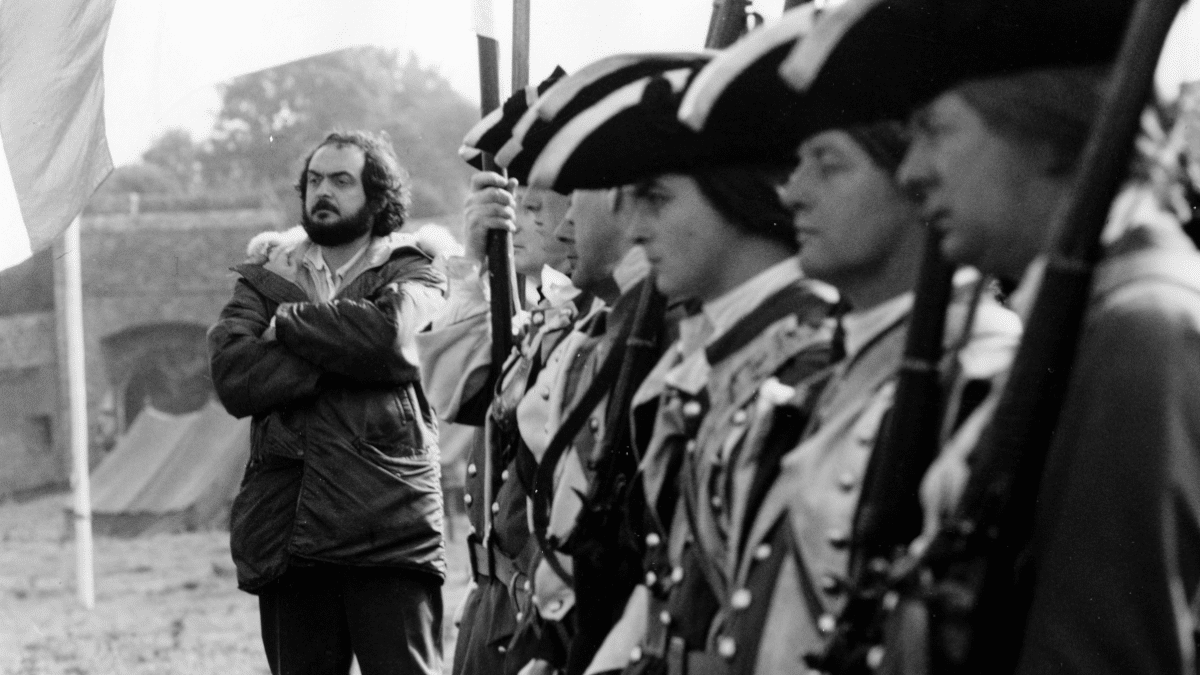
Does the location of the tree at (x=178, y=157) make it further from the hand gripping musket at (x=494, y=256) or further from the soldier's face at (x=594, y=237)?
the soldier's face at (x=594, y=237)

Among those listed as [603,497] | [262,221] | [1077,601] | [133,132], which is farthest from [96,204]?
[1077,601]

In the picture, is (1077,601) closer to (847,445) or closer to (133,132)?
(847,445)

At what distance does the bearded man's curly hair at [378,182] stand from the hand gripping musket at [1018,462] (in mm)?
4175

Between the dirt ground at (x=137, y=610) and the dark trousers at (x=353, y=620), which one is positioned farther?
the dirt ground at (x=137, y=610)

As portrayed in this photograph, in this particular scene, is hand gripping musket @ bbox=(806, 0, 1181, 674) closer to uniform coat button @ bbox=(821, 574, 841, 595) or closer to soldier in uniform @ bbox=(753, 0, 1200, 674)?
soldier in uniform @ bbox=(753, 0, 1200, 674)

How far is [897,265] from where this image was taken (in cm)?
235

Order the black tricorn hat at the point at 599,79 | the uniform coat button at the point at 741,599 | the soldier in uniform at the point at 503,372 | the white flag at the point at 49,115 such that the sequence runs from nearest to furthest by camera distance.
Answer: the uniform coat button at the point at 741,599 → the black tricorn hat at the point at 599,79 → the soldier in uniform at the point at 503,372 → the white flag at the point at 49,115

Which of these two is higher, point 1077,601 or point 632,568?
point 1077,601

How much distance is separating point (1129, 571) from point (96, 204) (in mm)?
24051

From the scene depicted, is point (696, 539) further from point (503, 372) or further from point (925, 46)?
point (503, 372)

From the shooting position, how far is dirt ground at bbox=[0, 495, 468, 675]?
909 centimetres

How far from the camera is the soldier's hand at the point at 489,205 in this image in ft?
15.6

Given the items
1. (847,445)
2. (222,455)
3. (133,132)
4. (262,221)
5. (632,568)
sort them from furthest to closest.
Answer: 1. (262,221)
2. (222,455)
3. (133,132)
4. (632,568)
5. (847,445)

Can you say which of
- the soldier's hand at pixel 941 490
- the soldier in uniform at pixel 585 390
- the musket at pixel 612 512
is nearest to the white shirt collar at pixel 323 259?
the soldier in uniform at pixel 585 390
